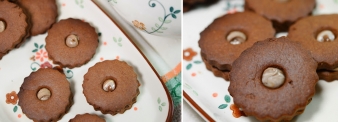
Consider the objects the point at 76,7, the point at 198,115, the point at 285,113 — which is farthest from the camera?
the point at 76,7

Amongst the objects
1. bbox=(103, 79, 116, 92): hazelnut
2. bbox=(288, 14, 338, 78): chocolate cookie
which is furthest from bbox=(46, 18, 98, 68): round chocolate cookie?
bbox=(288, 14, 338, 78): chocolate cookie

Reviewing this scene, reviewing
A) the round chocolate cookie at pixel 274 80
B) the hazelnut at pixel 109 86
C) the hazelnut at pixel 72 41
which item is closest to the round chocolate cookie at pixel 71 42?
the hazelnut at pixel 72 41

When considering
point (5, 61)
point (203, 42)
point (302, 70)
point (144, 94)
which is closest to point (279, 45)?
point (302, 70)

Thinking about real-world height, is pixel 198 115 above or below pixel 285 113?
below

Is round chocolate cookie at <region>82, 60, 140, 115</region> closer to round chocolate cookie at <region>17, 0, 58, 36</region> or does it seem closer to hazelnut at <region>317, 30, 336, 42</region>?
round chocolate cookie at <region>17, 0, 58, 36</region>

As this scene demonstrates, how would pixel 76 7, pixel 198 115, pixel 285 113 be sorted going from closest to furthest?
pixel 285 113
pixel 198 115
pixel 76 7

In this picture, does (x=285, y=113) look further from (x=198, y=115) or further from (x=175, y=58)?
(x=175, y=58)
